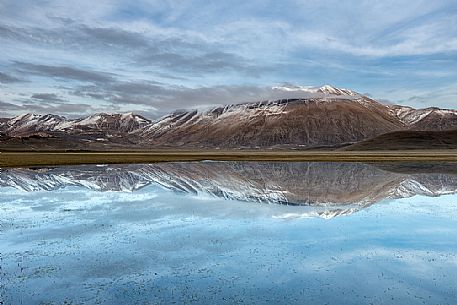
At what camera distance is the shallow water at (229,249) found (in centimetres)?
1294

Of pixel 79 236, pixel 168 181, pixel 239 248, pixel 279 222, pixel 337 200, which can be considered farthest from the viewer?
pixel 168 181

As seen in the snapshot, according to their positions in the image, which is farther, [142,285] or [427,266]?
[427,266]

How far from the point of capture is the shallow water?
12938 mm

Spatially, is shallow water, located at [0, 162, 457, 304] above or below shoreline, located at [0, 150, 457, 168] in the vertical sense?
below

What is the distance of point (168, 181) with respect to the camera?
46094 millimetres

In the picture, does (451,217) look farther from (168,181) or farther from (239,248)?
(168,181)

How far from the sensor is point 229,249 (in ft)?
58.0

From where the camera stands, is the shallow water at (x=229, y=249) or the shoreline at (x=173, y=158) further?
the shoreline at (x=173, y=158)

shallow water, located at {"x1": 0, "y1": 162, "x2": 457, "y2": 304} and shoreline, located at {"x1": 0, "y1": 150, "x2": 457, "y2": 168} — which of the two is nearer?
shallow water, located at {"x1": 0, "y1": 162, "x2": 457, "y2": 304}

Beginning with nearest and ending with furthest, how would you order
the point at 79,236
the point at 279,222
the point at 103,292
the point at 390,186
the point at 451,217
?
the point at 103,292, the point at 79,236, the point at 279,222, the point at 451,217, the point at 390,186

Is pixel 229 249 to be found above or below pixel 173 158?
below

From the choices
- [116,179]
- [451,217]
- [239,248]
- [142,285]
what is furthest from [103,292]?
[116,179]

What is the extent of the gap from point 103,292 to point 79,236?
7.68 m

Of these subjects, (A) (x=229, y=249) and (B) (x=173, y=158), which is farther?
(B) (x=173, y=158)
